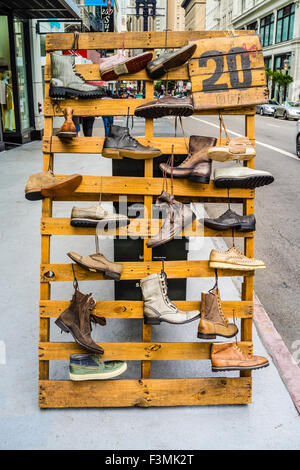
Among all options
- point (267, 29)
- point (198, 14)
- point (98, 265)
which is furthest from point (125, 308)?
point (198, 14)

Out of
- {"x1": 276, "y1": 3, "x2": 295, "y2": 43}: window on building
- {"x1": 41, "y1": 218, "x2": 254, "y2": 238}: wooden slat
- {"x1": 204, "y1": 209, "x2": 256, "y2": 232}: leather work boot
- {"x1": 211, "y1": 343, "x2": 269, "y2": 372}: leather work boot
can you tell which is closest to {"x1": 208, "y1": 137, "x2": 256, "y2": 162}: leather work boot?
{"x1": 204, "y1": 209, "x2": 256, "y2": 232}: leather work boot

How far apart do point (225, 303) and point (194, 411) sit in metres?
0.70

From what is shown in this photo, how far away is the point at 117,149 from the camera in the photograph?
2.81 m

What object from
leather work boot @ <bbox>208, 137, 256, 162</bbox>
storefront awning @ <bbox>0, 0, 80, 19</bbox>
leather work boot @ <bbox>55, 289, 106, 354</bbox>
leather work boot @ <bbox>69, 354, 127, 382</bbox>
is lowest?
leather work boot @ <bbox>69, 354, 127, 382</bbox>

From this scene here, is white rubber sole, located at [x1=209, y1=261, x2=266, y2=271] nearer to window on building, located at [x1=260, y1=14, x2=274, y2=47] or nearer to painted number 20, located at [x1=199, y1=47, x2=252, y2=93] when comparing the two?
painted number 20, located at [x1=199, y1=47, x2=252, y2=93]

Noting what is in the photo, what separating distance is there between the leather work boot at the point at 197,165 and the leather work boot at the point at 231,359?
3.40 feet

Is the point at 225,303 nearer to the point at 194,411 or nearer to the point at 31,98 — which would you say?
the point at 194,411

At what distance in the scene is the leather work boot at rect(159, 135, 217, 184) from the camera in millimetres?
2793

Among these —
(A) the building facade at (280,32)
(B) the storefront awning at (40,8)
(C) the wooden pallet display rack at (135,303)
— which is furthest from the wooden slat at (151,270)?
(A) the building facade at (280,32)

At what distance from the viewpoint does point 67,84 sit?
2881 mm

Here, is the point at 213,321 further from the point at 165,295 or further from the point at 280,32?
the point at 280,32

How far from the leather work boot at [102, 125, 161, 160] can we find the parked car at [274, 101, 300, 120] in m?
29.3

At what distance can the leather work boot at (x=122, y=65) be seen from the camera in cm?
274
